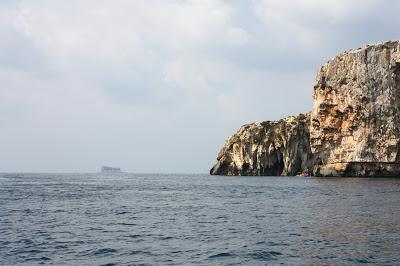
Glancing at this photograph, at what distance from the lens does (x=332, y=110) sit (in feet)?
339

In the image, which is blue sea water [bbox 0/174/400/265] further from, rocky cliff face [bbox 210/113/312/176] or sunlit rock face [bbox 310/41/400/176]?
rocky cliff face [bbox 210/113/312/176]

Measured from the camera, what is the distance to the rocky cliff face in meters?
127

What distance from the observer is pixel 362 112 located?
317 ft

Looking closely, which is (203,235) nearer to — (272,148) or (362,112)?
(362,112)

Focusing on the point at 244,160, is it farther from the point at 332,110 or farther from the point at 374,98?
the point at 374,98

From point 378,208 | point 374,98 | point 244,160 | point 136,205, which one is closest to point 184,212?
point 136,205

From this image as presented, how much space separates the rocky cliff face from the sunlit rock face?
71.5ft

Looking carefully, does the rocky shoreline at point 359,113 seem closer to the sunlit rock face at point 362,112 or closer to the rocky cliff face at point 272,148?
the sunlit rock face at point 362,112

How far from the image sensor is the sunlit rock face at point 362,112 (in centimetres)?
9362

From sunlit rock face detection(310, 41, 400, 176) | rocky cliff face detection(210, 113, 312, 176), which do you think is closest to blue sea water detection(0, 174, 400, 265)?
sunlit rock face detection(310, 41, 400, 176)

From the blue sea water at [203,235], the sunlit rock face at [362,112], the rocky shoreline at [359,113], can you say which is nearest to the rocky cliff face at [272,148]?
the rocky shoreline at [359,113]

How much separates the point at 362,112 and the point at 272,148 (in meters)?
35.9

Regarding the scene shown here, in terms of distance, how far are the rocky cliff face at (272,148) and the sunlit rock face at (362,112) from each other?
71.5ft

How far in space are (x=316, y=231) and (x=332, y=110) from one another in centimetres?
8078
